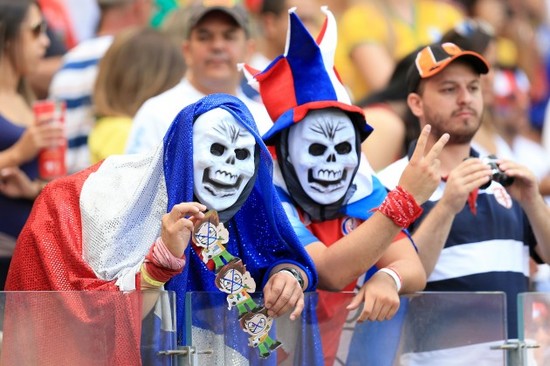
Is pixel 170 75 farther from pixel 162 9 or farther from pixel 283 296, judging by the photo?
pixel 283 296

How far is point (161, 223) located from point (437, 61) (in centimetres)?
178

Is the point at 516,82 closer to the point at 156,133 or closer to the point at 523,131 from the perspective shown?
the point at 523,131

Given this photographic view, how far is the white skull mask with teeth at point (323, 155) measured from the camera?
4910mm

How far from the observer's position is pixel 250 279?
14.2 ft

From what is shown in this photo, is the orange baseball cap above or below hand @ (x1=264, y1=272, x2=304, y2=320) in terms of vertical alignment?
above

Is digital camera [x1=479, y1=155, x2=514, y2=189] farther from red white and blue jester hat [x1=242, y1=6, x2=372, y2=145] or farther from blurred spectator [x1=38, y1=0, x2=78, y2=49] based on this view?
blurred spectator [x1=38, y1=0, x2=78, y2=49]

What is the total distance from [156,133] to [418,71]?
1149 mm

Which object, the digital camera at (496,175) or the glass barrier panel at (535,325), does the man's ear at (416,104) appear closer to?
the digital camera at (496,175)

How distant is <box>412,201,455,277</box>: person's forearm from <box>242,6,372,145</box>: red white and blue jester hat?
0.40m

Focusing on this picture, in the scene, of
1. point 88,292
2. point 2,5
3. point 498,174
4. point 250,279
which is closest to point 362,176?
point 498,174

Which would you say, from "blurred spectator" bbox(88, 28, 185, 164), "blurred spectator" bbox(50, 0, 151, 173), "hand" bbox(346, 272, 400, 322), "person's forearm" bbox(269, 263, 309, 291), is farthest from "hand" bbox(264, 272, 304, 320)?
"blurred spectator" bbox(50, 0, 151, 173)

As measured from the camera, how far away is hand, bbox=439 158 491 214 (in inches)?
199

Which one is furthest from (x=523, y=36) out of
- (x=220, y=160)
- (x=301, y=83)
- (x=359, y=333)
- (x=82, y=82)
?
(x=220, y=160)

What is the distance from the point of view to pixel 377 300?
Answer: 15.0 feet
